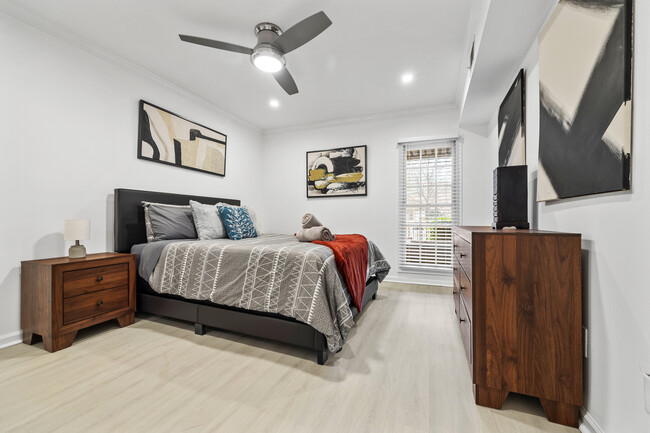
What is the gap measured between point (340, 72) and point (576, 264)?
109 inches

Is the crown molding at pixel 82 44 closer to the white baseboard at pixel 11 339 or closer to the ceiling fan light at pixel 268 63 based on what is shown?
the ceiling fan light at pixel 268 63

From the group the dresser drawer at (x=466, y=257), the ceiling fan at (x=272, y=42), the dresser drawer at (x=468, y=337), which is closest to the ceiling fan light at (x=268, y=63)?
the ceiling fan at (x=272, y=42)

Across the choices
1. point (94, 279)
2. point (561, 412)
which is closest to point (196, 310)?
point (94, 279)

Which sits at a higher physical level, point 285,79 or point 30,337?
point 285,79

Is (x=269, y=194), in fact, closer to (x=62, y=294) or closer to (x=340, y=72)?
(x=340, y=72)

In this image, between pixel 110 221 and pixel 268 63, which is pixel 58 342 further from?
pixel 268 63

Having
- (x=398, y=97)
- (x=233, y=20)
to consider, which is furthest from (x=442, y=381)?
(x=398, y=97)

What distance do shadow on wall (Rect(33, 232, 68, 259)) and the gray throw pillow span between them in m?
1.09

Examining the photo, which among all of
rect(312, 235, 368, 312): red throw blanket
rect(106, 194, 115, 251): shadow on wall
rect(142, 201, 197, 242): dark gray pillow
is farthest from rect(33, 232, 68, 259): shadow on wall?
rect(312, 235, 368, 312): red throw blanket

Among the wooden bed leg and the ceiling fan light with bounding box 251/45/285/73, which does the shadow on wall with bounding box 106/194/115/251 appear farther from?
the wooden bed leg

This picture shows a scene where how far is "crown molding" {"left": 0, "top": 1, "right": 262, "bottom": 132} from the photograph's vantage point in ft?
6.79

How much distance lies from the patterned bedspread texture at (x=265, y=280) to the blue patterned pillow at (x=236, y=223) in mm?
640

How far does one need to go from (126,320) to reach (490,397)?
9.52 feet

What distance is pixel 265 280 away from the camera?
1982 millimetres
